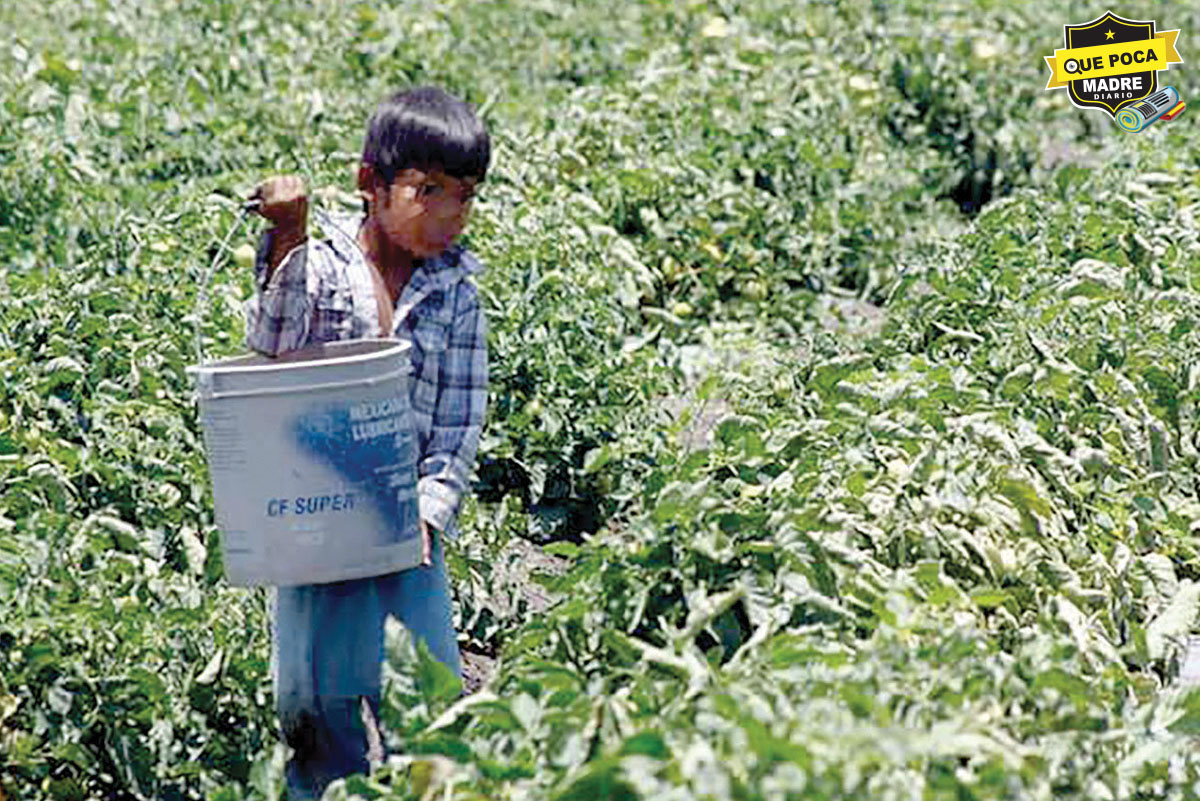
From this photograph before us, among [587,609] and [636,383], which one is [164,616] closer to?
[587,609]

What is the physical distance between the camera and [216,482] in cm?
346

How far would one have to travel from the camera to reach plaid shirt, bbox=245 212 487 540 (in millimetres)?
3670

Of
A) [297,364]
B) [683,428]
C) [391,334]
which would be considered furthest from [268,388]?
[683,428]

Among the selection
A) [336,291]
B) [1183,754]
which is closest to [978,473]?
[1183,754]

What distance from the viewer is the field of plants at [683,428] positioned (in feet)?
9.75

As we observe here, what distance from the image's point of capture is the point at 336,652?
146 inches

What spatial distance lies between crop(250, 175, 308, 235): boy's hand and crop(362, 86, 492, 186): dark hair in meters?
0.24

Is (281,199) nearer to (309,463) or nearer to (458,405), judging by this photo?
(309,463)

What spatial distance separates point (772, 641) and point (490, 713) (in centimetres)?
42

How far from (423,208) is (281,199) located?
29cm

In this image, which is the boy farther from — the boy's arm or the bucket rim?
the bucket rim

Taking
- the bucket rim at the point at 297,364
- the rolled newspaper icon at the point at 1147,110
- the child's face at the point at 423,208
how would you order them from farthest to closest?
1. the rolled newspaper icon at the point at 1147,110
2. the child's face at the point at 423,208
3. the bucket rim at the point at 297,364

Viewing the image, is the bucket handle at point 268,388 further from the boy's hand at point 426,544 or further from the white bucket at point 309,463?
the boy's hand at point 426,544

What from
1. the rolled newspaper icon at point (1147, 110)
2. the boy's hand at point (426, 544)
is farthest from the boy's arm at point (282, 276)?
the rolled newspaper icon at point (1147, 110)
